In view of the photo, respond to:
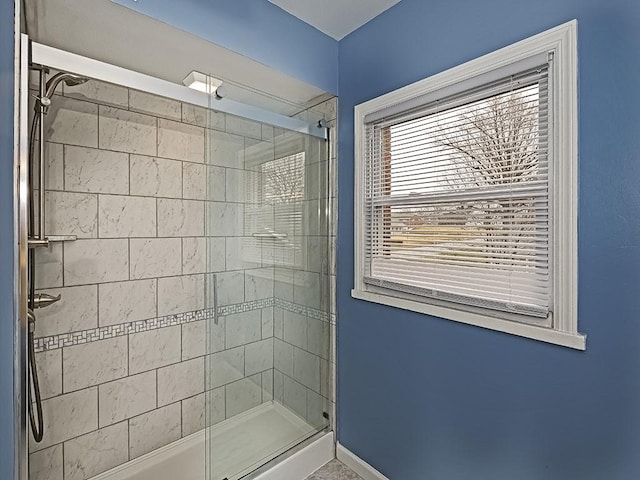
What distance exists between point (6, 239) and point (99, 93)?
48.7 inches

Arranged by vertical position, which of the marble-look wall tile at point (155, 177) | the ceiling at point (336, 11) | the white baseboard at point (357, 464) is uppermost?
the ceiling at point (336, 11)

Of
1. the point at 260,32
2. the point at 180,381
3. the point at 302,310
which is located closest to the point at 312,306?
the point at 302,310

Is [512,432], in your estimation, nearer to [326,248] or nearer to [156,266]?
[326,248]

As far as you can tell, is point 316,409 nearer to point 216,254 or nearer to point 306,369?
point 306,369

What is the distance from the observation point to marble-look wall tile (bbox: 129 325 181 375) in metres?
2.01

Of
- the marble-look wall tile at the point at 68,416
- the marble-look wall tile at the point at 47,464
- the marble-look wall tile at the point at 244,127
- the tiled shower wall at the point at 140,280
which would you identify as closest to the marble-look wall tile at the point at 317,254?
the tiled shower wall at the point at 140,280

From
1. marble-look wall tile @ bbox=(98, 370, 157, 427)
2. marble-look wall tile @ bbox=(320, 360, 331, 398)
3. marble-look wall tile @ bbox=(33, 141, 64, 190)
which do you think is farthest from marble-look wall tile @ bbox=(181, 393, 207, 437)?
marble-look wall tile @ bbox=(33, 141, 64, 190)

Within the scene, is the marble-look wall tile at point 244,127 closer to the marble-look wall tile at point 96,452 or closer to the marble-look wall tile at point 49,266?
the marble-look wall tile at point 49,266

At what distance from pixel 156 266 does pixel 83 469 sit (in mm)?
1144

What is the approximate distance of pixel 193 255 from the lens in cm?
225

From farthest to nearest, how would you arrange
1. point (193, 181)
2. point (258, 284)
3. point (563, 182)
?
point (193, 181)
point (258, 284)
point (563, 182)

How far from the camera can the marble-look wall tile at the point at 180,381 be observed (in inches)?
83.2

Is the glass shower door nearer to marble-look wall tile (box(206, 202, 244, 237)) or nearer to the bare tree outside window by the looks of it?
marble-look wall tile (box(206, 202, 244, 237))

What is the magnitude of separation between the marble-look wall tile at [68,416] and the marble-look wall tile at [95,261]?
61 cm
